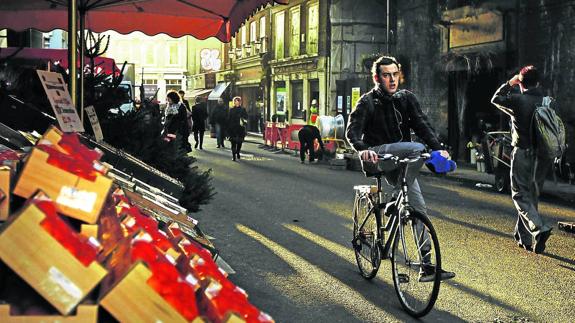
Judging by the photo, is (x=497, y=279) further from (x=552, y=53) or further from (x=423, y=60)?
(x=423, y=60)

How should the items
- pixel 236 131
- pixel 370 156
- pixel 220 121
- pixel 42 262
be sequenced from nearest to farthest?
pixel 42 262, pixel 370 156, pixel 236 131, pixel 220 121

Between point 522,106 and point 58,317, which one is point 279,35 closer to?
point 522,106

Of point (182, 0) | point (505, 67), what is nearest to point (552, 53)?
point (505, 67)

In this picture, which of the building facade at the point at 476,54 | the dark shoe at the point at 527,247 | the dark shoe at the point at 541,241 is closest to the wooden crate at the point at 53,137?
the dark shoe at the point at 541,241

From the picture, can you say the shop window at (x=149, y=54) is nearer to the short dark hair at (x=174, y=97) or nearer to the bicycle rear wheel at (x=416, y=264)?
the short dark hair at (x=174, y=97)

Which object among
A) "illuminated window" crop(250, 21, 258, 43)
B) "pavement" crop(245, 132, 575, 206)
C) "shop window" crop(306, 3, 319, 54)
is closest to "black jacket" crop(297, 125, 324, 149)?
"pavement" crop(245, 132, 575, 206)

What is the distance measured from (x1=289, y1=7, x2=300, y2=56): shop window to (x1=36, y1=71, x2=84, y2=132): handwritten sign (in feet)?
110

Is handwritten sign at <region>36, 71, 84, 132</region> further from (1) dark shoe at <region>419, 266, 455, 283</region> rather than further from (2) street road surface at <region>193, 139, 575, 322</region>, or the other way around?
(1) dark shoe at <region>419, 266, 455, 283</region>

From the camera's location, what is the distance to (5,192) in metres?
2.09

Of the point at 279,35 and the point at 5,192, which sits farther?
the point at 279,35

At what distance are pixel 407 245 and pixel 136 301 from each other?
3725 millimetres

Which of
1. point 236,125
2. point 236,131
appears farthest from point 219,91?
point 236,131

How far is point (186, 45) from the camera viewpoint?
65.6 metres

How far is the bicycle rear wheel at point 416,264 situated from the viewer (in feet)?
17.1
